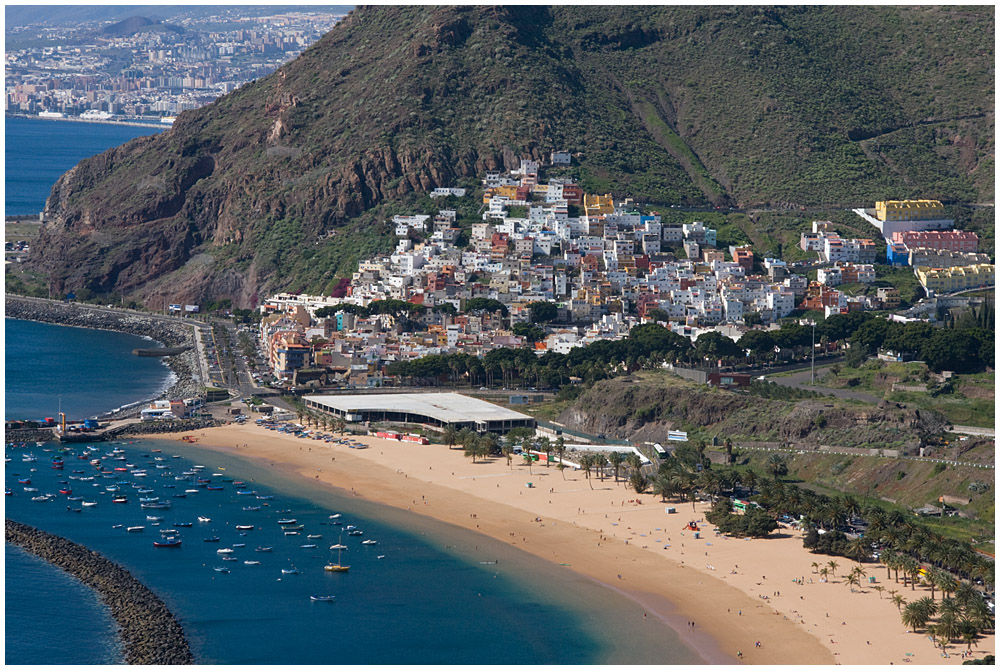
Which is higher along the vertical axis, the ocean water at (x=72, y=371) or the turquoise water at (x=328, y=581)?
the ocean water at (x=72, y=371)

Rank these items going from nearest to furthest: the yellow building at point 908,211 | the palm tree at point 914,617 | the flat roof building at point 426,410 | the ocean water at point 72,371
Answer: the palm tree at point 914,617 < the flat roof building at point 426,410 < the ocean water at point 72,371 < the yellow building at point 908,211

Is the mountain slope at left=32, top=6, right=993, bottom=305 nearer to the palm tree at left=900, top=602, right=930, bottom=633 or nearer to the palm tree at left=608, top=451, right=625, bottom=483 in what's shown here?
the palm tree at left=608, top=451, right=625, bottom=483

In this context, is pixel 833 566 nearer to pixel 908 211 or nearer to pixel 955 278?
pixel 955 278

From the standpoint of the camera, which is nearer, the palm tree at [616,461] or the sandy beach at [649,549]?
the sandy beach at [649,549]

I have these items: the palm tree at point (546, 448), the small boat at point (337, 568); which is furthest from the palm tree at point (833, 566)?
the palm tree at point (546, 448)

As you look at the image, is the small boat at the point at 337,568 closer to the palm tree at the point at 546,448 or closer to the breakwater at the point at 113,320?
the palm tree at the point at 546,448

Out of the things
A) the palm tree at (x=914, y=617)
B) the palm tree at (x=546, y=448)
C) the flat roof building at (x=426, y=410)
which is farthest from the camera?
the flat roof building at (x=426, y=410)

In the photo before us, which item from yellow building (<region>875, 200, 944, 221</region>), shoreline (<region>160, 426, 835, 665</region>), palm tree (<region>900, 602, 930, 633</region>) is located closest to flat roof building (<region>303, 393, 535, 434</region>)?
shoreline (<region>160, 426, 835, 665</region>)
